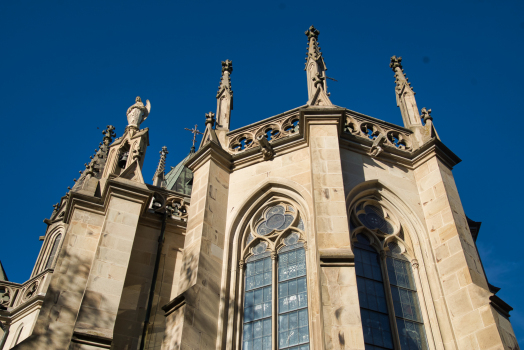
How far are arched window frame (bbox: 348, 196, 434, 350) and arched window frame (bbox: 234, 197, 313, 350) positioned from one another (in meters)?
1.08

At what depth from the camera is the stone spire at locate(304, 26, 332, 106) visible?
45.4ft

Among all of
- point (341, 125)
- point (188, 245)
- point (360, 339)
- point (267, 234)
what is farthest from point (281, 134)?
point (360, 339)

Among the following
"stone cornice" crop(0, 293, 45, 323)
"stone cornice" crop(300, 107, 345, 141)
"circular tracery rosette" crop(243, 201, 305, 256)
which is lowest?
"circular tracery rosette" crop(243, 201, 305, 256)

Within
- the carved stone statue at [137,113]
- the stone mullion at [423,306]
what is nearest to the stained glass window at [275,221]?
the stone mullion at [423,306]

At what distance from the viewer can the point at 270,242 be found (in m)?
12.3

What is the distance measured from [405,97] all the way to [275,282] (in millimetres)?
6842

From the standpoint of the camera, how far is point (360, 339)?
9.10 m

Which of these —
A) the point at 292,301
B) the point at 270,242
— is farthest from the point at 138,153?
the point at 292,301

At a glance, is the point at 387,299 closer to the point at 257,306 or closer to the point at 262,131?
the point at 257,306

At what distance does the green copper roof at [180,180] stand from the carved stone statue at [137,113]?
12.4 metres

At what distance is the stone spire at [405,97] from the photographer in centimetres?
1511

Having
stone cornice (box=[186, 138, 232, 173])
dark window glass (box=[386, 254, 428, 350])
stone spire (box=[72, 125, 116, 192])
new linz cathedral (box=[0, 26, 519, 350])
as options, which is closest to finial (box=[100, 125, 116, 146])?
stone spire (box=[72, 125, 116, 192])

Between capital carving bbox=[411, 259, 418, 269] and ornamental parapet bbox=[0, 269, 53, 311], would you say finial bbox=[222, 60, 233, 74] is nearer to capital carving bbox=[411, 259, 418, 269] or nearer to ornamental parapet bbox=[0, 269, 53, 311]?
capital carving bbox=[411, 259, 418, 269]

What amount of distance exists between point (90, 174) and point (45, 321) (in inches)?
184
